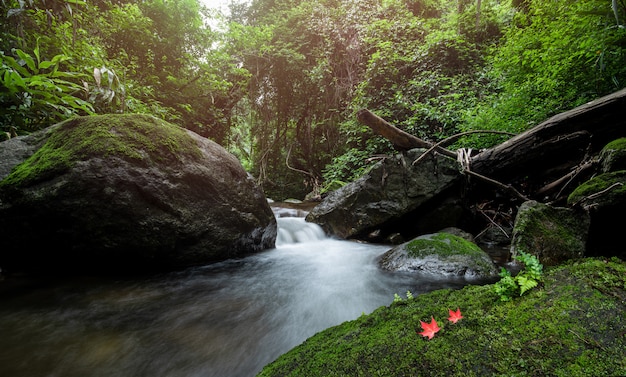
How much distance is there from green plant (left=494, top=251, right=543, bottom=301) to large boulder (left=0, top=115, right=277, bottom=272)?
3.43m

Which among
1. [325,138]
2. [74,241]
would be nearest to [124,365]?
[74,241]

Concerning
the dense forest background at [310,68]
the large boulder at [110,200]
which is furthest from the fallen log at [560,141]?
the large boulder at [110,200]

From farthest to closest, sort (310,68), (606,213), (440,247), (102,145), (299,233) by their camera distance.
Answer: (310,68)
(299,233)
(440,247)
(102,145)
(606,213)

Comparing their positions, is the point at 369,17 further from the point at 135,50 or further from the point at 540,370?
the point at 540,370

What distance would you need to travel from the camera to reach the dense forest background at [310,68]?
4090 millimetres

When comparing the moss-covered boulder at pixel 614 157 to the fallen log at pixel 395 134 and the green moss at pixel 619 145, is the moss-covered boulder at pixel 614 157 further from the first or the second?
the fallen log at pixel 395 134

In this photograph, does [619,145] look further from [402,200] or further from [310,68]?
[310,68]

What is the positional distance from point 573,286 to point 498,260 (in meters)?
3.77

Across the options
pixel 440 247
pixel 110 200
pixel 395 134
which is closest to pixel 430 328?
pixel 440 247

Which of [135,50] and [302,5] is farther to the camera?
[302,5]

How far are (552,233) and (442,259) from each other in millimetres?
1269

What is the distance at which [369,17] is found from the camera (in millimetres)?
11086

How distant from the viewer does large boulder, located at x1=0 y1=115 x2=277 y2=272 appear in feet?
9.41

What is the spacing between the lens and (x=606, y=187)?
2316 mm
